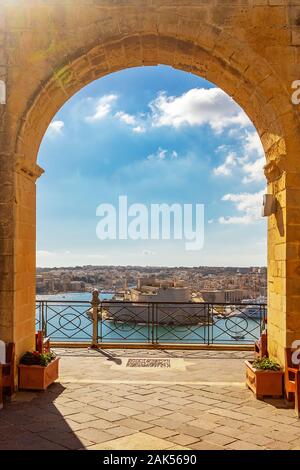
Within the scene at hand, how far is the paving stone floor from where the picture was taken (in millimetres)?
4273

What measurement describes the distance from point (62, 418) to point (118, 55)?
480cm

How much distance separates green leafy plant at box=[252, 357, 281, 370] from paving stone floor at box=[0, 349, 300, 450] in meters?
0.39

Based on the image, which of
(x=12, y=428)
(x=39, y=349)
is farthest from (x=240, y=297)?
(x=12, y=428)

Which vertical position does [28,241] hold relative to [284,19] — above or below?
below

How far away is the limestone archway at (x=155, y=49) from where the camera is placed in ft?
19.1

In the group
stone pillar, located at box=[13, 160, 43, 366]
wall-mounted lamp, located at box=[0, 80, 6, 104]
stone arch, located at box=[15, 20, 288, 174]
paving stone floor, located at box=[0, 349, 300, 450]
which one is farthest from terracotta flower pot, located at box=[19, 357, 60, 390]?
wall-mounted lamp, located at box=[0, 80, 6, 104]

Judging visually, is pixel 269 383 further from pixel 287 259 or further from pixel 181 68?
pixel 181 68

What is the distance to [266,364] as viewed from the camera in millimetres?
5836

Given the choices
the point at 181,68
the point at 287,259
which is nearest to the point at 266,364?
the point at 287,259

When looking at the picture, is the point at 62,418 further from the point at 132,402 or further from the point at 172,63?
the point at 172,63

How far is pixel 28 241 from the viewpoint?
644cm

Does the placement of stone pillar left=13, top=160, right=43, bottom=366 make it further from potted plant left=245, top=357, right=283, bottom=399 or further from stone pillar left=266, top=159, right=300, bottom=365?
stone pillar left=266, top=159, right=300, bottom=365

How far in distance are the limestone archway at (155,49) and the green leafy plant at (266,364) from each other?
14cm

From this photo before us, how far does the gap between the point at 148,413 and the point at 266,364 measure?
5.61 ft
